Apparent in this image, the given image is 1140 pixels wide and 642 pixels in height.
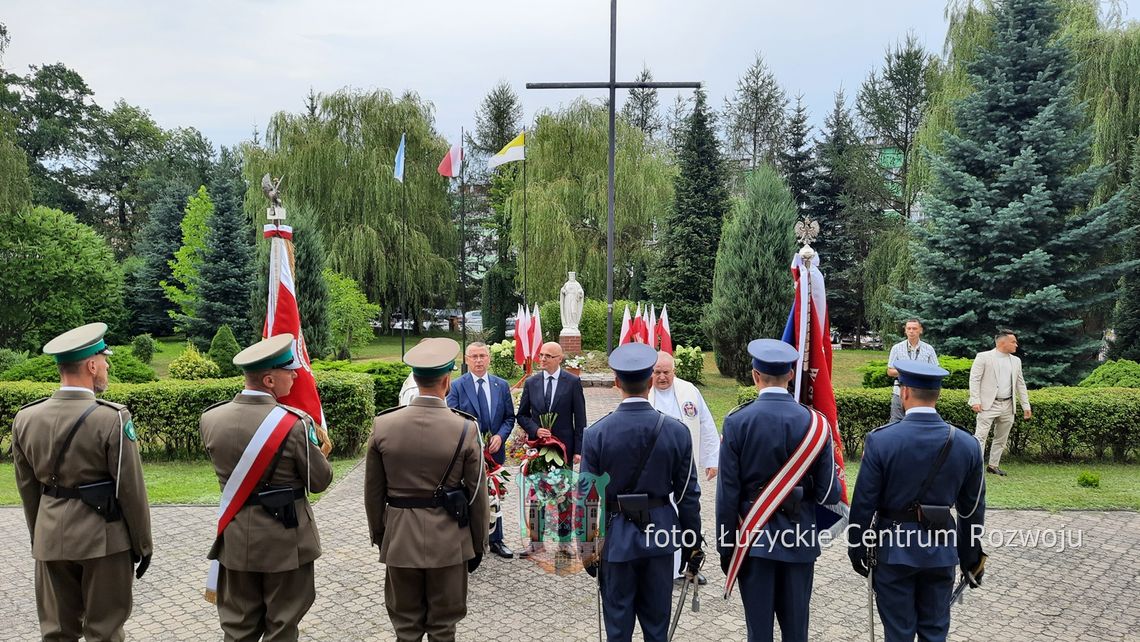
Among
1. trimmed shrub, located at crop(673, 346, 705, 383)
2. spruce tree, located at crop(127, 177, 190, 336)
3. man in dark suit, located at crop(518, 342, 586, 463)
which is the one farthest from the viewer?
spruce tree, located at crop(127, 177, 190, 336)

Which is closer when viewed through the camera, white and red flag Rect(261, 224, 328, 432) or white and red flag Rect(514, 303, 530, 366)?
Result: white and red flag Rect(261, 224, 328, 432)

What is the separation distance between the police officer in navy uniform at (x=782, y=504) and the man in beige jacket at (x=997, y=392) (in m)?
6.14

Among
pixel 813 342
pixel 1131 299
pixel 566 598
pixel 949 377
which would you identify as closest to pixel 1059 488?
pixel 949 377

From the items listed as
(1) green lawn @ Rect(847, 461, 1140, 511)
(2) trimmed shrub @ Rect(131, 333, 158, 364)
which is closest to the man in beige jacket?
(1) green lawn @ Rect(847, 461, 1140, 511)

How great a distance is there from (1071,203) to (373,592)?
594 inches

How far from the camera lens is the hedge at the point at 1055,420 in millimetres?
9602

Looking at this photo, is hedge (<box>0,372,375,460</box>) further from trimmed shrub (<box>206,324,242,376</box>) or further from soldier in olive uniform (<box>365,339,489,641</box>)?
trimmed shrub (<box>206,324,242,376</box>)

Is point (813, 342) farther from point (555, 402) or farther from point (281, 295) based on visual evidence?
point (281, 295)

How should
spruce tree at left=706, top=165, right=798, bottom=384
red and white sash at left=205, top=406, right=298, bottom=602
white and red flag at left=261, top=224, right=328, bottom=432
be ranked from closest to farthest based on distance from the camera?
red and white sash at left=205, top=406, right=298, bottom=602 < white and red flag at left=261, top=224, right=328, bottom=432 < spruce tree at left=706, top=165, right=798, bottom=384

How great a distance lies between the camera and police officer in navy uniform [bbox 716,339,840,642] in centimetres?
387

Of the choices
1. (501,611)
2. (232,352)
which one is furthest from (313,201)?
(501,611)

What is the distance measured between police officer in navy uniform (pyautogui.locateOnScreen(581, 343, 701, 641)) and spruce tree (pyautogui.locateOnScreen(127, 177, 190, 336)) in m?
36.1

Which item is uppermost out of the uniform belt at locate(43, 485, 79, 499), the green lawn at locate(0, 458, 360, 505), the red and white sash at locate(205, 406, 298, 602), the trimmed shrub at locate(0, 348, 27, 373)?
the red and white sash at locate(205, 406, 298, 602)

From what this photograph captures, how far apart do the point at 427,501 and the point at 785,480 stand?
6.02 feet
